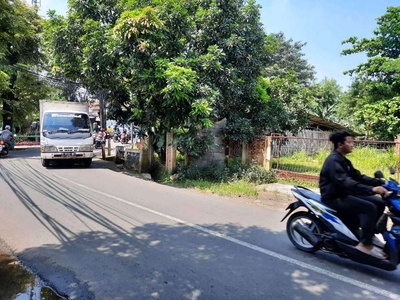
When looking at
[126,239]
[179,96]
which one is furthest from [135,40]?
[126,239]

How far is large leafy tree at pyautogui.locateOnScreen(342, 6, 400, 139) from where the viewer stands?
61.4ft

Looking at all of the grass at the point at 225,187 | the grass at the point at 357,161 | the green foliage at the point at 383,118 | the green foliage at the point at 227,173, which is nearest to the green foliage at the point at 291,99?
the grass at the point at 357,161

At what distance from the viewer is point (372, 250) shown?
152 inches

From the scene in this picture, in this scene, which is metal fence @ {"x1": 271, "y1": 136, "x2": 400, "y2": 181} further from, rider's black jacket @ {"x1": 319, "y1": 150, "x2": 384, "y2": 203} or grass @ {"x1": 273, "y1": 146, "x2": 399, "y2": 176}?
rider's black jacket @ {"x1": 319, "y1": 150, "x2": 384, "y2": 203}

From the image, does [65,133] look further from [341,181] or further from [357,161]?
[341,181]

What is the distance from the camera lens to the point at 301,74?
4084 cm

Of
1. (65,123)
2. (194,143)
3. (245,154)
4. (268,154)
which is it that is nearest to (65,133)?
(65,123)

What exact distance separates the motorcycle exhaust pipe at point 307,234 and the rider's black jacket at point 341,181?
0.52 metres

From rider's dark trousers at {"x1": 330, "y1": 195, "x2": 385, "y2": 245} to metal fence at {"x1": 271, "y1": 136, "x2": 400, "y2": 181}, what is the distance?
615 cm

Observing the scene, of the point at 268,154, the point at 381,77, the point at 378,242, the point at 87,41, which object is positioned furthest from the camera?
the point at 381,77

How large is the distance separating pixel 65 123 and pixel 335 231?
11504 mm

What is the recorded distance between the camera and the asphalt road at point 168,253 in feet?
11.5

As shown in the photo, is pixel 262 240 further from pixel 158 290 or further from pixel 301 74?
pixel 301 74

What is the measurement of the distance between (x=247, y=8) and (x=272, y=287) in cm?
1056
